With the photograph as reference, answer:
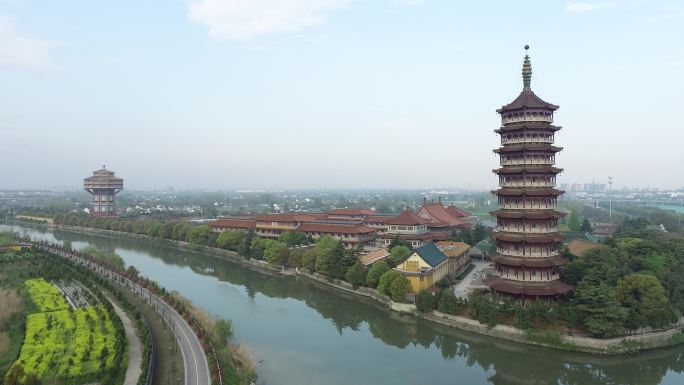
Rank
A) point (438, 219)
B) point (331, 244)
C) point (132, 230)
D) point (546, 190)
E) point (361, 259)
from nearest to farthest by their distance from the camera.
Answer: point (546, 190) < point (361, 259) < point (331, 244) < point (438, 219) < point (132, 230)

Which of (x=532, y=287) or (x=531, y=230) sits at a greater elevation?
(x=531, y=230)

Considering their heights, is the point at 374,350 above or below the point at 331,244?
below

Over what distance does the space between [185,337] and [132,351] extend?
2077mm

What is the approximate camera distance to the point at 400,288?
24531 millimetres

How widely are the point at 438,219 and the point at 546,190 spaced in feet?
65.3

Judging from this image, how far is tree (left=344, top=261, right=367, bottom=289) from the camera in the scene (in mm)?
28062

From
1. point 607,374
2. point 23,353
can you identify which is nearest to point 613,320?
point 607,374

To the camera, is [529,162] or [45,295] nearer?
[529,162]

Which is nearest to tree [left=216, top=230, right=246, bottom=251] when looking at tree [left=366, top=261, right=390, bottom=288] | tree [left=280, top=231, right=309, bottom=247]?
tree [left=280, top=231, right=309, bottom=247]

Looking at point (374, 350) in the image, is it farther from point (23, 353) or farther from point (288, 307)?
point (23, 353)

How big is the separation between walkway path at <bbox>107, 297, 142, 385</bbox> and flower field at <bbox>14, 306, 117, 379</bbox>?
594 millimetres

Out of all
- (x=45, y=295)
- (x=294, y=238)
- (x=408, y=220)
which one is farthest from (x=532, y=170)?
(x=45, y=295)

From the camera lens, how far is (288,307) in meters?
26.8

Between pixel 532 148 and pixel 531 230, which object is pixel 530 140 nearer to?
pixel 532 148
